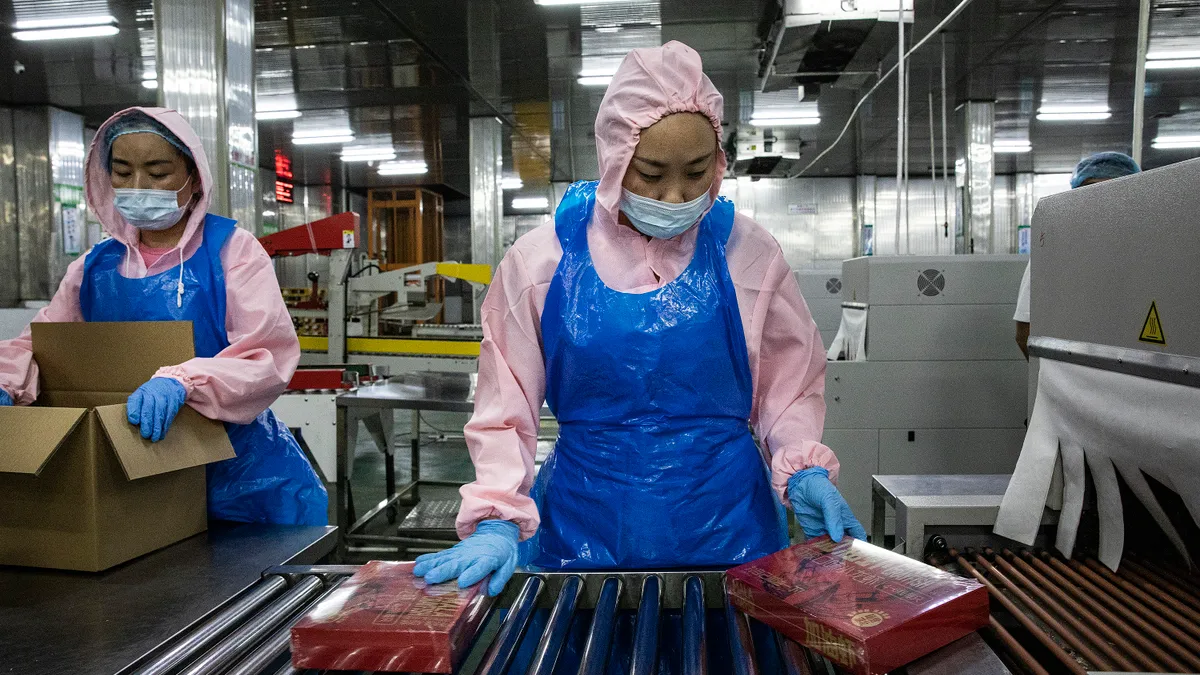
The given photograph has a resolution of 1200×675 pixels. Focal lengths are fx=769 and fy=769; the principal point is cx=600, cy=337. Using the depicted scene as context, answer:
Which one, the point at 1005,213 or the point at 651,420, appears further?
the point at 1005,213

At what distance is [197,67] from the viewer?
3850 millimetres

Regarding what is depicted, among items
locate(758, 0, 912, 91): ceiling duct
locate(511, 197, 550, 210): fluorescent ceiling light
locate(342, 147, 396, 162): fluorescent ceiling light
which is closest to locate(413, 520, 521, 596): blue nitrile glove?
locate(758, 0, 912, 91): ceiling duct

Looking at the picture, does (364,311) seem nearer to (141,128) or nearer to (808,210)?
(141,128)

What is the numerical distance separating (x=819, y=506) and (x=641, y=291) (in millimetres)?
463

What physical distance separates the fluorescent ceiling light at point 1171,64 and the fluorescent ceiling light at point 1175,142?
465 centimetres

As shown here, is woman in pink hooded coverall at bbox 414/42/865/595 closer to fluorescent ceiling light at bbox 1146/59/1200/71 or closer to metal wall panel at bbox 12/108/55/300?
fluorescent ceiling light at bbox 1146/59/1200/71

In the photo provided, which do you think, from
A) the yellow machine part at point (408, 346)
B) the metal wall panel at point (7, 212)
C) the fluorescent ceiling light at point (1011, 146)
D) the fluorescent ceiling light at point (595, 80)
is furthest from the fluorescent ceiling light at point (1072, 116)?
the metal wall panel at point (7, 212)

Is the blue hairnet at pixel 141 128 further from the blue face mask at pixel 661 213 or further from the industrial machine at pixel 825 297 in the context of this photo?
the industrial machine at pixel 825 297

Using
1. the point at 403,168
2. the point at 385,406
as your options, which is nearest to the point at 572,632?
the point at 385,406

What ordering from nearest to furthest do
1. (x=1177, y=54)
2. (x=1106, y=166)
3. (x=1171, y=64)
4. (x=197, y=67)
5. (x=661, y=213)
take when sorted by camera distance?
(x=661, y=213)
(x=1106, y=166)
(x=197, y=67)
(x=1177, y=54)
(x=1171, y=64)

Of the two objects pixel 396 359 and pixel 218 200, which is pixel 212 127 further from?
pixel 396 359

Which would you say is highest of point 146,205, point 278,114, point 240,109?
point 278,114

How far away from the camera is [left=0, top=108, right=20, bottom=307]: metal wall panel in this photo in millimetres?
8492

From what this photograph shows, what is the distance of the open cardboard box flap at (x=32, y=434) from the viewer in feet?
3.92
